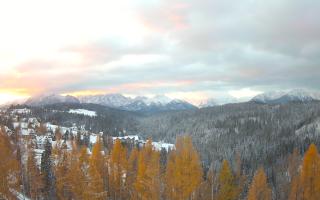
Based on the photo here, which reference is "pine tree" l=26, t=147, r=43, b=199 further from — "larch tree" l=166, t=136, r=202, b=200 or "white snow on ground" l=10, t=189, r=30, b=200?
"larch tree" l=166, t=136, r=202, b=200

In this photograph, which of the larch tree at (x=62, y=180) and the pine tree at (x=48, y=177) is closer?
the larch tree at (x=62, y=180)

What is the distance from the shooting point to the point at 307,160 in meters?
58.9

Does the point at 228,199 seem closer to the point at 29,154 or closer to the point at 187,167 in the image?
the point at 187,167

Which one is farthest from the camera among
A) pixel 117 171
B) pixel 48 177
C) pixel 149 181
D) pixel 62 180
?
pixel 117 171

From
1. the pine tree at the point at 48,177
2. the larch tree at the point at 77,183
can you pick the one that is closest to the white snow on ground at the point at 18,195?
the pine tree at the point at 48,177

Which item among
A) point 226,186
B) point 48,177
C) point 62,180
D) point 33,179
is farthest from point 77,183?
point 226,186

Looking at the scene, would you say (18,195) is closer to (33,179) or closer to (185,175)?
(33,179)

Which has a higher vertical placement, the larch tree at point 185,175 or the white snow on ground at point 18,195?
the larch tree at point 185,175

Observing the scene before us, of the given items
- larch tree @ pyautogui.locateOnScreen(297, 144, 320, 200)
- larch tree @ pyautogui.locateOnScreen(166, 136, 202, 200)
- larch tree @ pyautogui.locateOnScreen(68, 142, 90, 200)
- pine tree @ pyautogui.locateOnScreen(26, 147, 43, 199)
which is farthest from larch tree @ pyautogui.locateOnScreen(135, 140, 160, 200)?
larch tree @ pyautogui.locateOnScreen(297, 144, 320, 200)

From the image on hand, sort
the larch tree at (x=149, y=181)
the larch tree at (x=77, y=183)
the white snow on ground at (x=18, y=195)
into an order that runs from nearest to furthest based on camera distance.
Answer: the larch tree at (x=149, y=181) → the larch tree at (x=77, y=183) → the white snow on ground at (x=18, y=195)

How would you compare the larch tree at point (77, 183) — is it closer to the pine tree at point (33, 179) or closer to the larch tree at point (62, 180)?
the larch tree at point (62, 180)

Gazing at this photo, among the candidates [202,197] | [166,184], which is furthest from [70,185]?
[202,197]

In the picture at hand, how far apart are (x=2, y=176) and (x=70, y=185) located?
1048 cm

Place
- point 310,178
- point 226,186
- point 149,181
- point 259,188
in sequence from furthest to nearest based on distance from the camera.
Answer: point 259,188
point 226,186
point 310,178
point 149,181
